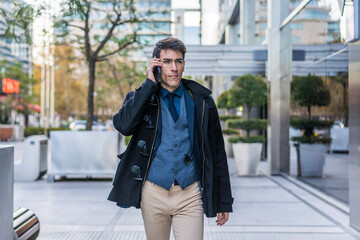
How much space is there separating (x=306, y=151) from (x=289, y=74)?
237cm

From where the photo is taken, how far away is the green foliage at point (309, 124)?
7922 millimetres

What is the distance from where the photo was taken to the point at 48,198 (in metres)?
8.02

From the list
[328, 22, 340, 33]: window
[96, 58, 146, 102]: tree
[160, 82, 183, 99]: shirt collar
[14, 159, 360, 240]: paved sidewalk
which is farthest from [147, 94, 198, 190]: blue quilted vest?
[96, 58, 146, 102]: tree

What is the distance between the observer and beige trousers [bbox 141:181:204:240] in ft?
8.29

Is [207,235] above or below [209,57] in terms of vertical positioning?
below

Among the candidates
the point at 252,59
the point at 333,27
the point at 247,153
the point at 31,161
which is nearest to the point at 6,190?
the point at 333,27

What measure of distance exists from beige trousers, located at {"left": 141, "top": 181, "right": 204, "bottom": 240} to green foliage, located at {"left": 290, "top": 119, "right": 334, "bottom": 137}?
5552 millimetres

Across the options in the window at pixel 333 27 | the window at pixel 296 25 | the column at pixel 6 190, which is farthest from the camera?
the window at pixel 296 25

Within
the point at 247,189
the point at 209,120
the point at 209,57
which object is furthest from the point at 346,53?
the point at 209,57

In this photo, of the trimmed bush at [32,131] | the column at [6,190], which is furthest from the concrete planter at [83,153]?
the trimmed bush at [32,131]

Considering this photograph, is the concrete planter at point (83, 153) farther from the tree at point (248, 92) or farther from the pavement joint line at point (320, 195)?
the tree at point (248, 92)

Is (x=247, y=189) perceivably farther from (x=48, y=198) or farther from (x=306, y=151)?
(x=48, y=198)

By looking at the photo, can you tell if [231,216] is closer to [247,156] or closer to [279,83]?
[247,156]

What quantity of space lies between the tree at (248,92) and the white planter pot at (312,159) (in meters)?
4.89
